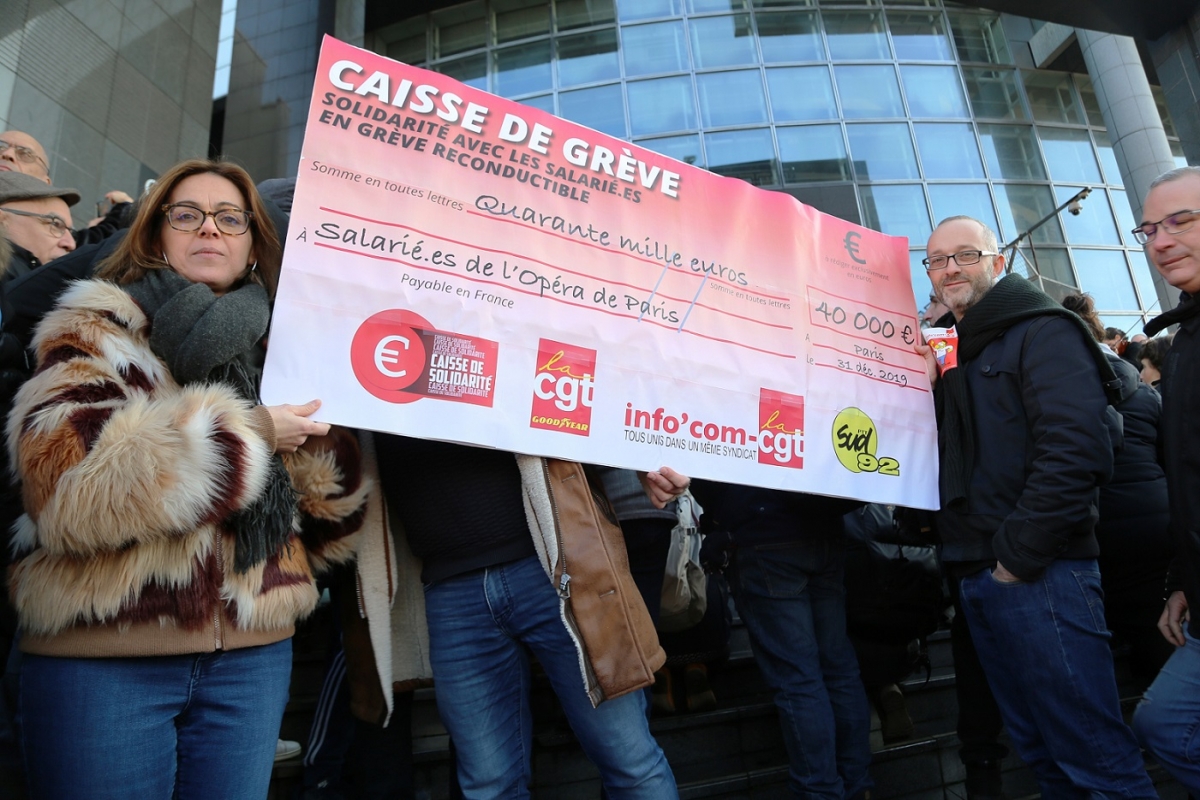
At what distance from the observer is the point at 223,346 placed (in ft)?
5.17

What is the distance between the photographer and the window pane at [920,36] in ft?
50.5

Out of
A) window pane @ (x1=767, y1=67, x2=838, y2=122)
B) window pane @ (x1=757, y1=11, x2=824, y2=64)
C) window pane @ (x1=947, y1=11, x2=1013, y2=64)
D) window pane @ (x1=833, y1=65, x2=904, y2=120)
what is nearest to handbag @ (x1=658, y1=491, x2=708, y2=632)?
window pane @ (x1=767, y1=67, x2=838, y2=122)

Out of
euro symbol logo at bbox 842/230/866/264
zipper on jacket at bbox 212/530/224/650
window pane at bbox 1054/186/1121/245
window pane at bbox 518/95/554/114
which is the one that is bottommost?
zipper on jacket at bbox 212/530/224/650

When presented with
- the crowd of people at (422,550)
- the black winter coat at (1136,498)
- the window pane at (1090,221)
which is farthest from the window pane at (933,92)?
the crowd of people at (422,550)

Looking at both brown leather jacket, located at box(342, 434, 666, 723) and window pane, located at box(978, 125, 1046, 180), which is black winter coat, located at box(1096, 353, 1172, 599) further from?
window pane, located at box(978, 125, 1046, 180)

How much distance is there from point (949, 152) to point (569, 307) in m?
15.4

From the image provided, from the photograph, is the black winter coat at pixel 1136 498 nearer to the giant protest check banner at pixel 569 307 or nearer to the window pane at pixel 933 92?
the giant protest check banner at pixel 569 307

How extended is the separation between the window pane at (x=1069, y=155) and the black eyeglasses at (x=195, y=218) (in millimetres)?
17446

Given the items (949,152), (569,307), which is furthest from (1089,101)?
(569,307)

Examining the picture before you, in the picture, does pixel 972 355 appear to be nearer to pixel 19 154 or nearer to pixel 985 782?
pixel 985 782

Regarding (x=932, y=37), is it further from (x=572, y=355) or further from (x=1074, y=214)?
(x=572, y=355)

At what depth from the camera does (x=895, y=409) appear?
2.59m

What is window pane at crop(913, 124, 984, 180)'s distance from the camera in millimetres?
14461

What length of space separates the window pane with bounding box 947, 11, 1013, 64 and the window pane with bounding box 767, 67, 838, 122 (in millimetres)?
3554
